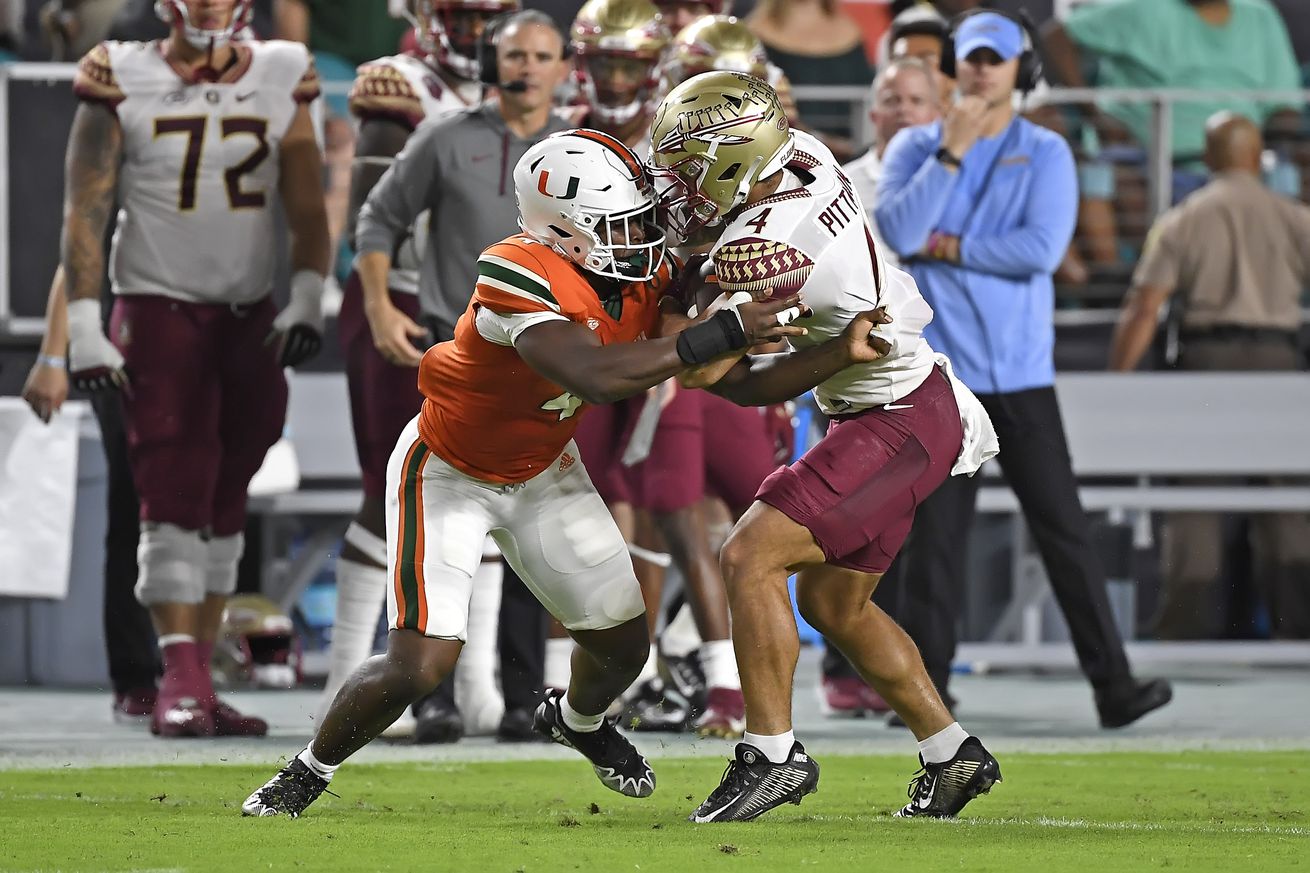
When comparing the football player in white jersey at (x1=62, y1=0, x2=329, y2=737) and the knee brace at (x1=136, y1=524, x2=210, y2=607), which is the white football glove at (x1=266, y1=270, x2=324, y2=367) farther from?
the knee brace at (x1=136, y1=524, x2=210, y2=607)

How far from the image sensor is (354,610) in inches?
259

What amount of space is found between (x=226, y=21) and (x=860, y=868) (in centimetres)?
377

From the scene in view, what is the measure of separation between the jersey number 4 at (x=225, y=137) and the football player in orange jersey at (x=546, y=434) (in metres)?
2.13

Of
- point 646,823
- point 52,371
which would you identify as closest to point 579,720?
point 646,823

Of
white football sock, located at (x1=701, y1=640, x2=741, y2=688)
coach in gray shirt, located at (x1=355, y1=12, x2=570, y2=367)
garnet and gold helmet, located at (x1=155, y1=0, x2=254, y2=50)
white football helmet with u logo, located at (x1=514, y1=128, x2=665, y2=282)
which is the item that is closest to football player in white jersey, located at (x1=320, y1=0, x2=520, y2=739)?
coach in gray shirt, located at (x1=355, y1=12, x2=570, y2=367)

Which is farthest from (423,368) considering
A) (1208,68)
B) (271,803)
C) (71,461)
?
(1208,68)

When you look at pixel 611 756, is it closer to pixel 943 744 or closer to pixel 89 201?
pixel 943 744

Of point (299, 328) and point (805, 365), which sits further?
point (299, 328)

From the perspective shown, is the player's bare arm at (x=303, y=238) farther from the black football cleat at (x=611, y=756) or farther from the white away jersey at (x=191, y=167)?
the black football cleat at (x=611, y=756)

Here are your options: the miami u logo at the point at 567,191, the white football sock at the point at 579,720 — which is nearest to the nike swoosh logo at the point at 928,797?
the white football sock at the point at 579,720

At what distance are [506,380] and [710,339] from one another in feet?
1.94

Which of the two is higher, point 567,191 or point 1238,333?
point 567,191

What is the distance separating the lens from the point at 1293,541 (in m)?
9.35

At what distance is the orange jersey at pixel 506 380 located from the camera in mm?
4730
